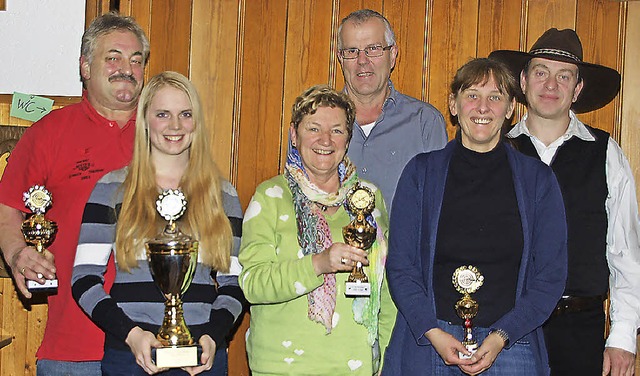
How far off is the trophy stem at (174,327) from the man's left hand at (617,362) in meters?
1.78

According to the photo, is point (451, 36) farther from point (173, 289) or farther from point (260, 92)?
point (173, 289)

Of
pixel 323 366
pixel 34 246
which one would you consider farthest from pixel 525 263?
pixel 34 246

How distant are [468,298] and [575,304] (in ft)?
2.53

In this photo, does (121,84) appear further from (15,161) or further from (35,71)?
(35,71)

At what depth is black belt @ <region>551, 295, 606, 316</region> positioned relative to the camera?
3.31 meters

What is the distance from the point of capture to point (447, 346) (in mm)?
2799

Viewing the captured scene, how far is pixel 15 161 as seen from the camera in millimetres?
3238

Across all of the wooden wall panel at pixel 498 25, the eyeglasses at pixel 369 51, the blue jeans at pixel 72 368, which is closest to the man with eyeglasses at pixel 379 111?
the eyeglasses at pixel 369 51

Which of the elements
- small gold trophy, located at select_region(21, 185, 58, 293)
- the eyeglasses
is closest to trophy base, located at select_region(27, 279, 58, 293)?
small gold trophy, located at select_region(21, 185, 58, 293)

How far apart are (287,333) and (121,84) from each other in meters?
1.21

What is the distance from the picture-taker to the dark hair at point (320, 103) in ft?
9.95

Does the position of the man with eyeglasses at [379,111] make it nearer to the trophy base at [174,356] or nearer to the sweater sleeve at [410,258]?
the sweater sleeve at [410,258]

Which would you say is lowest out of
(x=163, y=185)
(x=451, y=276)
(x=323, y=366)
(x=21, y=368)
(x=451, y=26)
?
(x=21, y=368)

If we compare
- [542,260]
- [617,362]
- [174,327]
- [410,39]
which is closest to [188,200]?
[174,327]
